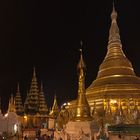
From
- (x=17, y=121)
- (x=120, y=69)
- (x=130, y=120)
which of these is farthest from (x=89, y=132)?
(x=17, y=121)

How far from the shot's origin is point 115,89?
85.6 ft

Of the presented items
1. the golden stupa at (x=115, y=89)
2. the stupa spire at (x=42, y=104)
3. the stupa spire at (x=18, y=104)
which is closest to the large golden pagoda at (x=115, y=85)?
the golden stupa at (x=115, y=89)

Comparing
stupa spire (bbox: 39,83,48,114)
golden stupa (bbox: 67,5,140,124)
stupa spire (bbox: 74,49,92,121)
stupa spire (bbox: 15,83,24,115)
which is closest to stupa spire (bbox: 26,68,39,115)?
stupa spire (bbox: 39,83,48,114)

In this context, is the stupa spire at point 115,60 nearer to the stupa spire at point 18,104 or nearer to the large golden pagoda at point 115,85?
the large golden pagoda at point 115,85

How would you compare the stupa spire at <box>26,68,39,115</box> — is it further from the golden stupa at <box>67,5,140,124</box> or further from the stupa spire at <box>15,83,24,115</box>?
the golden stupa at <box>67,5,140,124</box>

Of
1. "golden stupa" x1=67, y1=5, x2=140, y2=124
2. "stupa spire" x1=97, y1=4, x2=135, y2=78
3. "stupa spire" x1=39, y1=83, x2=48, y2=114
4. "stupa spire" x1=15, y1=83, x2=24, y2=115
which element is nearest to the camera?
"golden stupa" x1=67, y1=5, x2=140, y2=124

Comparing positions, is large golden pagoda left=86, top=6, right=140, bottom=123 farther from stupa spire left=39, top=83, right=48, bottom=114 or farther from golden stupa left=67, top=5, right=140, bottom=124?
stupa spire left=39, top=83, right=48, bottom=114

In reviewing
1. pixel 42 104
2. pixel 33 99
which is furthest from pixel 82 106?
pixel 42 104

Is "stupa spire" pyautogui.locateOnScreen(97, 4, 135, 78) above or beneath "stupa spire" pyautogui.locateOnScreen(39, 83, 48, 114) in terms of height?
above

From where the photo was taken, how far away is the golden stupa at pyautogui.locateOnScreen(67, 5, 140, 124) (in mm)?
23577

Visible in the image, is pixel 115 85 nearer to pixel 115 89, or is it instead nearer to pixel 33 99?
pixel 115 89

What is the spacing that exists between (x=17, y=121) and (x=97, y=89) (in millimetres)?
10258

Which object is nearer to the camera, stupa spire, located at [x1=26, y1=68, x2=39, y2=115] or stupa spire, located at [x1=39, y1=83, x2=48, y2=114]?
stupa spire, located at [x1=26, y1=68, x2=39, y2=115]

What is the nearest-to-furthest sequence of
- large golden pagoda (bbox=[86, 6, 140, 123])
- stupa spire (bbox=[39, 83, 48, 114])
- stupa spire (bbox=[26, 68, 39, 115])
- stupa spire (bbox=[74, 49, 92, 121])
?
stupa spire (bbox=[74, 49, 92, 121]) < large golden pagoda (bbox=[86, 6, 140, 123]) < stupa spire (bbox=[26, 68, 39, 115]) < stupa spire (bbox=[39, 83, 48, 114])
